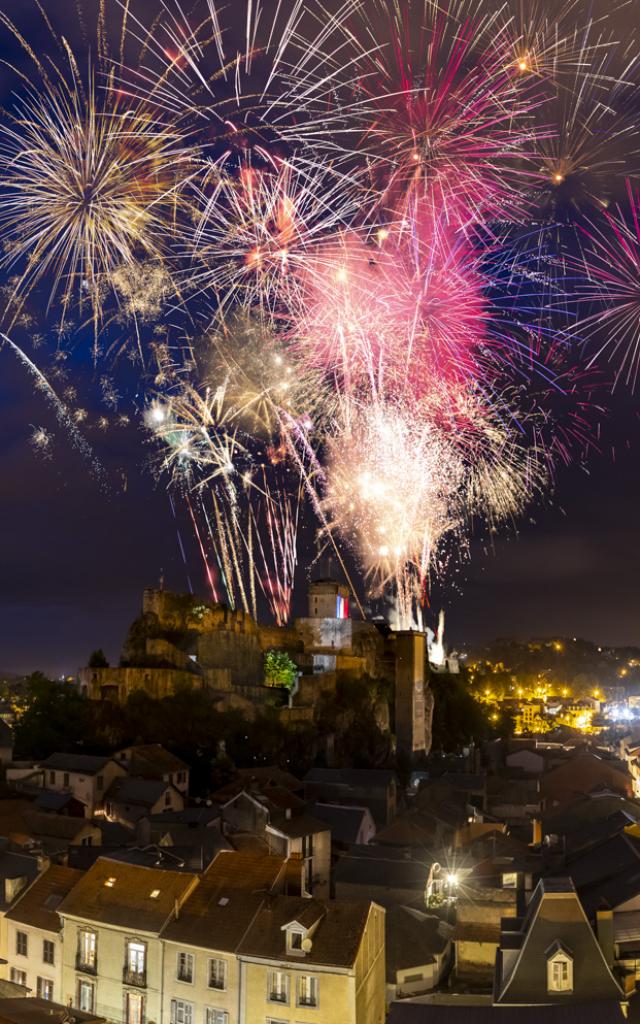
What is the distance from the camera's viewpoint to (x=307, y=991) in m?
20.6

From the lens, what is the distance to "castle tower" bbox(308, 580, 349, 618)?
3036 inches

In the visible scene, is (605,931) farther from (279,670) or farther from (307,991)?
(279,670)

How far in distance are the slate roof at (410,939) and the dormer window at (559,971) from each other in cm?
642

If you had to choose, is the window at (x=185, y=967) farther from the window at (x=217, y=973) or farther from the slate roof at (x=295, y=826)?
the slate roof at (x=295, y=826)

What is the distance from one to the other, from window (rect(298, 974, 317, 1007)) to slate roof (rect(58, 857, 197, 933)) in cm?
364

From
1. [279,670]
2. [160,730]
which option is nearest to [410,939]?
[160,730]

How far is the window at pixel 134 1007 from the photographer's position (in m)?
22.0

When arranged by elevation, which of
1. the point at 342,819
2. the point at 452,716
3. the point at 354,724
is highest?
the point at 354,724

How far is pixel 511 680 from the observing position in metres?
141

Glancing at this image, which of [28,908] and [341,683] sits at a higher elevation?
[341,683]

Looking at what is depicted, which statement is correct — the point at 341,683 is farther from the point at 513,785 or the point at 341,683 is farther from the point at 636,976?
the point at 636,976

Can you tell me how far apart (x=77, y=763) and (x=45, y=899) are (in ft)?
63.5

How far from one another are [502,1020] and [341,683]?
166 feet

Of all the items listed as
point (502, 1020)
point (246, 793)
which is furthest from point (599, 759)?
point (502, 1020)
